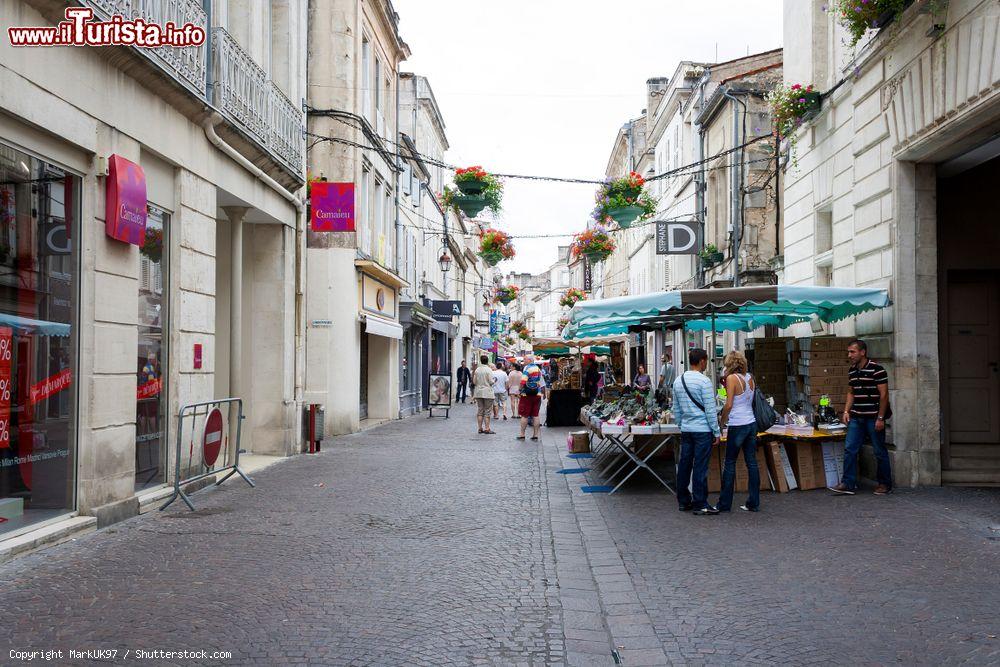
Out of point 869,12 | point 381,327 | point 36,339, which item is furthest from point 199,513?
point 381,327

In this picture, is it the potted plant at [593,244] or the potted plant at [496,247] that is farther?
the potted plant at [496,247]

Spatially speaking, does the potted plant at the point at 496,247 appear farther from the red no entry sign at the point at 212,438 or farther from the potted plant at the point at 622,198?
the red no entry sign at the point at 212,438

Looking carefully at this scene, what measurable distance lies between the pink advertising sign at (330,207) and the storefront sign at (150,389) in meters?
7.49

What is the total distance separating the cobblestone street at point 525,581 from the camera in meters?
4.88

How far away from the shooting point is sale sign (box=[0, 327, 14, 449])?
7.01m

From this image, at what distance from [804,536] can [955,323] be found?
4931 millimetres

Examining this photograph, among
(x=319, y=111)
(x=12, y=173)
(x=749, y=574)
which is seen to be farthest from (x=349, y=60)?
(x=749, y=574)

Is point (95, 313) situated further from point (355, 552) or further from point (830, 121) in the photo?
point (830, 121)

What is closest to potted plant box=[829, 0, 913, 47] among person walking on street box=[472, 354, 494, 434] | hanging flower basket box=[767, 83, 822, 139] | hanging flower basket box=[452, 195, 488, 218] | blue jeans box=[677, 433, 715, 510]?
hanging flower basket box=[767, 83, 822, 139]

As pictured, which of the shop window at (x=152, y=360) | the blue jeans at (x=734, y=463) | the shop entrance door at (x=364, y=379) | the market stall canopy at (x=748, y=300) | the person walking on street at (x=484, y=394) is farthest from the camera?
the shop entrance door at (x=364, y=379)

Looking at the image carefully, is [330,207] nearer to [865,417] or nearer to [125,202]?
[125,202]

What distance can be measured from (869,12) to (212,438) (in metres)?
8.74

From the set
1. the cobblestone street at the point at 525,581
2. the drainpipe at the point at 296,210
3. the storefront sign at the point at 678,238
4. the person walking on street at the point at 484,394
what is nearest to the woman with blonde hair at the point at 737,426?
the cobblestone street at the point at 525,581

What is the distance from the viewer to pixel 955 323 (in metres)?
11.3
